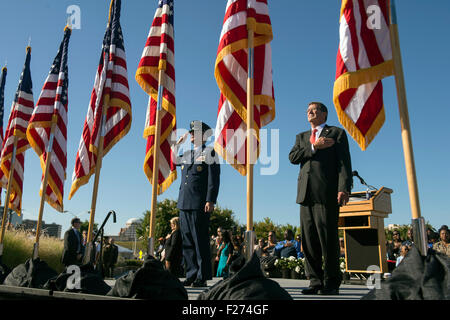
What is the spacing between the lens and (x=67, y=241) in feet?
26.1

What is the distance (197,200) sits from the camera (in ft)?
16.6

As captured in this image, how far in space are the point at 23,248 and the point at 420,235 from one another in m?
11.3

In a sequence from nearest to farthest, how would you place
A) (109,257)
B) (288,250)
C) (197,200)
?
(197,200) → (288,250) → (109,257)

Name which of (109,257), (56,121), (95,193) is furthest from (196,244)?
(109,257)

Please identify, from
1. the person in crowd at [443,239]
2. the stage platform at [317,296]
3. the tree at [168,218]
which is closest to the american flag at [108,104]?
the stage platform at [317,296]

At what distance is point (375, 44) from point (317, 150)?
48.4 inches

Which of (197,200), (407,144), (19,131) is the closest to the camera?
(407,144)

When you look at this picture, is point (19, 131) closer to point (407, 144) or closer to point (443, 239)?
point (407, 144)

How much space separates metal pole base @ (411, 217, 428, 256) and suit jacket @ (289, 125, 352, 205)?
4.41ft

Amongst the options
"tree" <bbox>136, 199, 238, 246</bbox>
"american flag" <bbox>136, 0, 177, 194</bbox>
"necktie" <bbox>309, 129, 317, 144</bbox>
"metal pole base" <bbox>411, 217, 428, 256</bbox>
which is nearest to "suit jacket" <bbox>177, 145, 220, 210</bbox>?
"american flag" <bbox>136, 0, 177, 194</bbox>

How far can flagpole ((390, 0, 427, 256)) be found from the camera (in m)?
2.25

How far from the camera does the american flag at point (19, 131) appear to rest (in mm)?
8695
